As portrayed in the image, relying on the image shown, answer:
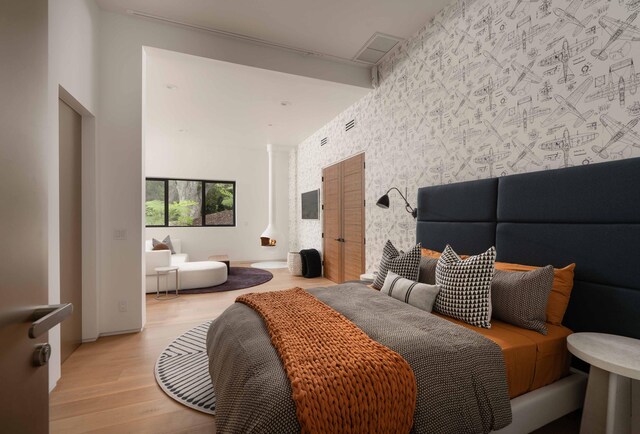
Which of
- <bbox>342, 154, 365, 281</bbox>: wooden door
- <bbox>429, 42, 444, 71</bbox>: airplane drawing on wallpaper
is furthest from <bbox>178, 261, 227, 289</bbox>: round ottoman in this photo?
<bbox>429, 42, 444, 71</bbox>: airplane drawing on wallpaper

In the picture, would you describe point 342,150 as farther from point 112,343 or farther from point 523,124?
point 112,343

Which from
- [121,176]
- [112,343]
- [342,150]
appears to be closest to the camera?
[112,343]

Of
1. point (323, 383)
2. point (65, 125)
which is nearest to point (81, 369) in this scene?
point (65, 125)

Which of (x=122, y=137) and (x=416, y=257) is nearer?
(x=416, y=257)

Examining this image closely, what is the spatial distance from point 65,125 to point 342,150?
11.6 feet

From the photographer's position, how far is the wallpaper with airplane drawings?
169cm

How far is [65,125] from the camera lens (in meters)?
2.42

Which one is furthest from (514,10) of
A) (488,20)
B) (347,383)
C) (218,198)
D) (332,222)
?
(218,198)

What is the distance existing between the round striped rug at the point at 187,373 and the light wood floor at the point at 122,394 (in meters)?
0.05

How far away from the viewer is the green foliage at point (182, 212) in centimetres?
700

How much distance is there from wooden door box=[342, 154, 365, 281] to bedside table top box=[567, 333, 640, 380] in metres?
2.94

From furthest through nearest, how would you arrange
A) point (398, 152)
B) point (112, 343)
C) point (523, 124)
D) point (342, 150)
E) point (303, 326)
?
1. point (342, 150)
2. point (398, 152)
3. point (112, 343)
4. point (523, 124)
5. point (303, 326)

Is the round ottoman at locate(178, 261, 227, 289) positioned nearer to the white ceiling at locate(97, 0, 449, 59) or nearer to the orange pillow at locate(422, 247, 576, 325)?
the white ceiling at locate(97, 0, 449, 59)

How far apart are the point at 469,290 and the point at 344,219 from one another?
3.16 m
